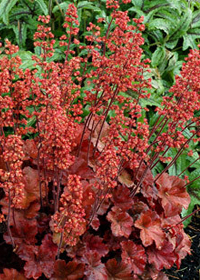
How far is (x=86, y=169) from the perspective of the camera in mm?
2205

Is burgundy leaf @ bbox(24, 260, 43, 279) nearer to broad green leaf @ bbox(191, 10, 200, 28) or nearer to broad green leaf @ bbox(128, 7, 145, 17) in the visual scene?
broad green leaf @ bbox(128, 7, 145, 17)

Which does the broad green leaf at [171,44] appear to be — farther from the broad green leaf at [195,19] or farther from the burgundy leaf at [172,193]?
the burgundy leaf at [172,193]

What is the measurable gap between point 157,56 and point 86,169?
1865mm

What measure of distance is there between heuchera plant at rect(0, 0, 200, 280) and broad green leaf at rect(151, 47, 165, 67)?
1.41 m

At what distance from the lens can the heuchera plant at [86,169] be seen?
1.56 meters

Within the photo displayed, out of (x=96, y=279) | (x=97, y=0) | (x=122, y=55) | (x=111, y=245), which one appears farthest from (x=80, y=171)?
(x=97, y=0)

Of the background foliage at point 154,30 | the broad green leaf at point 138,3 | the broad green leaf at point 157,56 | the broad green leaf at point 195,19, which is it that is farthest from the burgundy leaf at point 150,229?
the broad green leaf at point 195,19

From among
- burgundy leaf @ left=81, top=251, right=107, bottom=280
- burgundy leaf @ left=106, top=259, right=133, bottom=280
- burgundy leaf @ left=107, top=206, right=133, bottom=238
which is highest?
burgundy leaf @ left=107, top=206, right=133, bottom=238

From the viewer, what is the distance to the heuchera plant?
5.13 ft

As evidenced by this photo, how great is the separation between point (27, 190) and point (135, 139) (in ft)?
2.42

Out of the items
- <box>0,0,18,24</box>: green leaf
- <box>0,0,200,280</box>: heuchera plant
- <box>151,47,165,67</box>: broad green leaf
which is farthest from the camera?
<box>151,47,165,67</box>: broad green leaf

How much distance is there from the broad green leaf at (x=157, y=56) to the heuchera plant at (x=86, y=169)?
1413mm

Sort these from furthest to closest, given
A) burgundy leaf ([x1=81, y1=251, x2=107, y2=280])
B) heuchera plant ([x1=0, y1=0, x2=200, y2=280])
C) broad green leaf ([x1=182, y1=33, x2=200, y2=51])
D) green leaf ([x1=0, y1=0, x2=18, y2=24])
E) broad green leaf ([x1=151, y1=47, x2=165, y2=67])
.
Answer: broad green leaf ([x1=182, y1=33, x2=200, y2=51]) → broad green leaf ([x1=151, y1=47, x2=165, y2=67]) → green leaf ([x1=0, y1=0, x2=18, y2=24]) → burgundy leaf ([x1=81, y1=251, x2=107, y2=280]) → heuchera plant ([x1=0, y1=0, x2=200, y2=280])

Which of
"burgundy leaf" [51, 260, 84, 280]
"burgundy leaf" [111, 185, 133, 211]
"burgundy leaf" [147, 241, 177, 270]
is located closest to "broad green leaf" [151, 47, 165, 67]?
"burgundy leaf" [111, 185, 133, 211]
